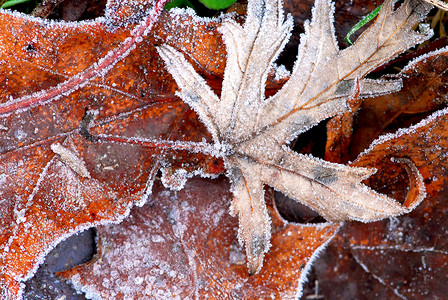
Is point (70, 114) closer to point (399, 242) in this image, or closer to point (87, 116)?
point (87, 116)

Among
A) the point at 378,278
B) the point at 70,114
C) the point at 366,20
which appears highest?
the point at 366,20

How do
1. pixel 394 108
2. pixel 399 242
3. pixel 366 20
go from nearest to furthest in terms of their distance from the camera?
pixel 366 20 → pixel 394 108 → pixel 399 242

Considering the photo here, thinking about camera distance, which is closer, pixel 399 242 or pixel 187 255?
pixel 187 255

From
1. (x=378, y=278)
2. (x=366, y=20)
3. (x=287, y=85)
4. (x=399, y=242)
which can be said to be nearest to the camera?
(x=287, y=85)

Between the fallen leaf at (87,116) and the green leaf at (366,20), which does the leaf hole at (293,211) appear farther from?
the green leaf at (366,20)

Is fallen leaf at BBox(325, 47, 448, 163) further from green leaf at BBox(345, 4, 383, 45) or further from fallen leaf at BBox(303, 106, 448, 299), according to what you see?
green leaf at BBox(345, 4, 383, 45)

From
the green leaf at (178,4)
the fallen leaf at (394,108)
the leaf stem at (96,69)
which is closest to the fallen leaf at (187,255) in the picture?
the fallen leaf at (394,108)

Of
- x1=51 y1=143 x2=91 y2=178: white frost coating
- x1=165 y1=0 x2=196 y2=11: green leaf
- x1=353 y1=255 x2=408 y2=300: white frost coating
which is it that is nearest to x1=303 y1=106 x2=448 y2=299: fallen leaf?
x1=353 y1=255 x2=408 y2=300: white frost coating

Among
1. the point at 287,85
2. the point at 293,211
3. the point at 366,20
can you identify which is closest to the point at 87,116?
the point at 287,85
